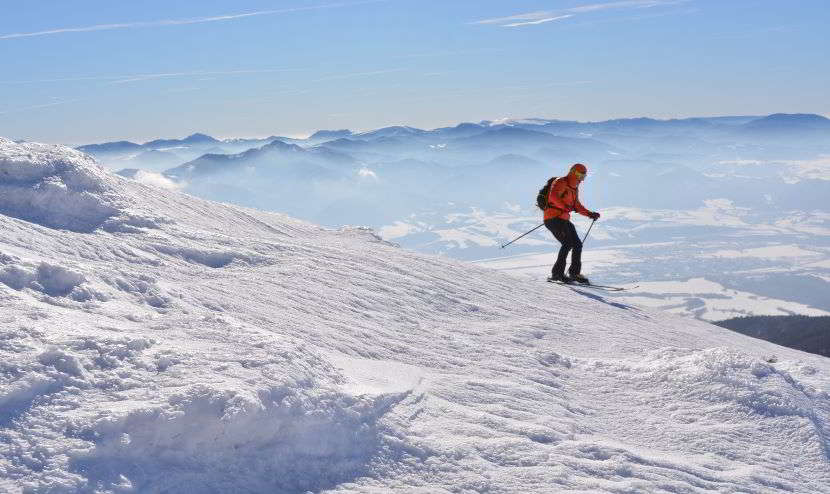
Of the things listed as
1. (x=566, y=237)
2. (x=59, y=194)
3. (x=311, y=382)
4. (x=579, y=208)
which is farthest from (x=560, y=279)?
(x=311, y=382)

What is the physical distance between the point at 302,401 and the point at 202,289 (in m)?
3.19

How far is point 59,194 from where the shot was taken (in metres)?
9.25

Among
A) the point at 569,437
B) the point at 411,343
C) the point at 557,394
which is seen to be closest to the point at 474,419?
the point at 569,437

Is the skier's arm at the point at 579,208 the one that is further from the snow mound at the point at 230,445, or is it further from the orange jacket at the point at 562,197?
the snow mound at the point at 230,445

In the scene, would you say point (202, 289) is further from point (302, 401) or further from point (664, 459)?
point (664, 459)

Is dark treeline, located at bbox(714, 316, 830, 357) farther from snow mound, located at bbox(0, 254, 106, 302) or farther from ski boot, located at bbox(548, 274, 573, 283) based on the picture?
snow mound, located at bbox(0, 254, 106, 302)

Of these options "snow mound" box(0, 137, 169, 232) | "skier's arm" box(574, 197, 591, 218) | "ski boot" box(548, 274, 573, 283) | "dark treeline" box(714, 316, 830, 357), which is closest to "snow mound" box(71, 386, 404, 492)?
"snow mound" box(0, 137, 169, 232)

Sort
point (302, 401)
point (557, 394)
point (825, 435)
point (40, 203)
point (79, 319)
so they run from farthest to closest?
point (40, 203)
point (557, 394)
point (825, 435)
point (79, 319)
point (302, 401)

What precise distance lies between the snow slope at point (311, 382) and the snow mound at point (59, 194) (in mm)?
34

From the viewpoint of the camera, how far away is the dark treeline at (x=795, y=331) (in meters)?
33.2

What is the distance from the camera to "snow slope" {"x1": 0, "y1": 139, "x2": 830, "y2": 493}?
4348 millimetres

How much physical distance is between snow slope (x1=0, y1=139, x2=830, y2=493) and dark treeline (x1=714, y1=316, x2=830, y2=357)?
2757 cm

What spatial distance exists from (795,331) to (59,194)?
131 ft

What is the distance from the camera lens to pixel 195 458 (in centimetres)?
432
